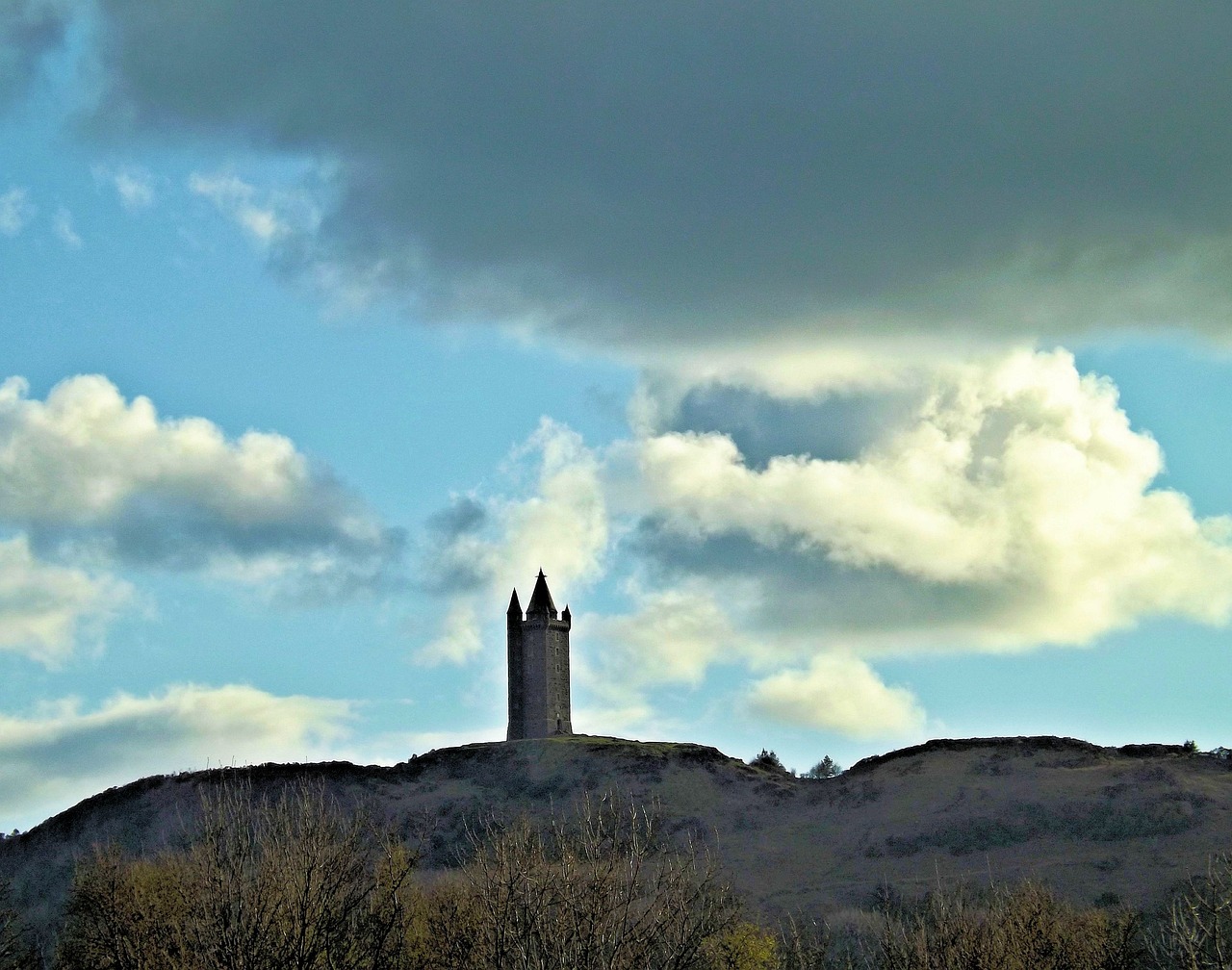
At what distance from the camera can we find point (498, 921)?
3177 cm

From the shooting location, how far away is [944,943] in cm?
4266

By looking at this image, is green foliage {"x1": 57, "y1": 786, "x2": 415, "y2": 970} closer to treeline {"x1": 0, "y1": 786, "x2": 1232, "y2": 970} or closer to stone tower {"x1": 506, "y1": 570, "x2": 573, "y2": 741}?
treeline {"x1": 0, "y1": 786, "x2": 1232, "y2": 970}

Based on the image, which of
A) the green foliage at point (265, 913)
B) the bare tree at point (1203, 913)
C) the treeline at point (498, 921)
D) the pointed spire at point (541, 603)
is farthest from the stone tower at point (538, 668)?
the green foliage at point (265, 913)

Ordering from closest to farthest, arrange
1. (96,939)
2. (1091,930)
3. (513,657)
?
(96,939), (1091,930), (513,657)

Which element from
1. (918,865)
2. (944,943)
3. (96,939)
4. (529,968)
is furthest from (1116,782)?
(529,968)

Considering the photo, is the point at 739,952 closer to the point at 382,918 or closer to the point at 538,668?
the point at 382,918

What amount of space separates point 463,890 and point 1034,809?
44.4 meters

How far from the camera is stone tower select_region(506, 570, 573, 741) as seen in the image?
132m

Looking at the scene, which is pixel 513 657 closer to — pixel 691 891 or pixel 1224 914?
pixel 691 891

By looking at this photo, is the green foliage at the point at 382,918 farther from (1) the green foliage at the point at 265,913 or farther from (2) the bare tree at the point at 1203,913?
(2) the bare tree at the point at 1203,913

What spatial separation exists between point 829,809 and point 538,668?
48.0 metres

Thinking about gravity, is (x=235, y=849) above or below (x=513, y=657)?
below

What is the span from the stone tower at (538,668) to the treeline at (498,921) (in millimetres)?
60111

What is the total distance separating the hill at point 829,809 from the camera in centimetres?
7738
